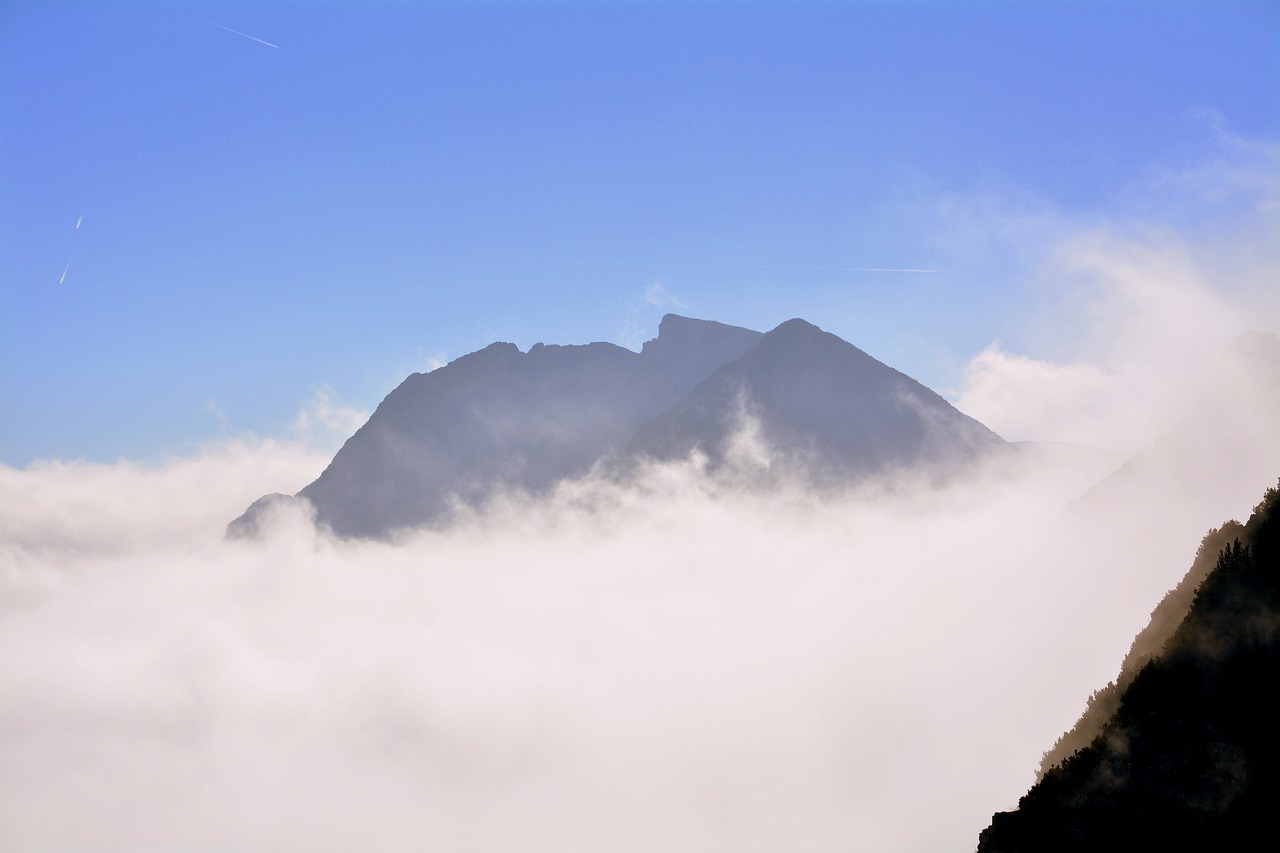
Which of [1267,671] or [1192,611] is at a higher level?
[1192,611]

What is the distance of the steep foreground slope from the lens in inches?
2218

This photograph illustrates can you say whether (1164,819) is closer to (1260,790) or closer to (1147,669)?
(1260,790)

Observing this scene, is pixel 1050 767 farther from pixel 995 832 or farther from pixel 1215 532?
pixel 1215 532

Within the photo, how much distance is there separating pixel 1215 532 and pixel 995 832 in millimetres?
26209

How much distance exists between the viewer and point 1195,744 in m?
58.3

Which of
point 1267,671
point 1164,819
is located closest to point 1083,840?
point 1164,819

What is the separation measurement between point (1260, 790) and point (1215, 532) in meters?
17.9

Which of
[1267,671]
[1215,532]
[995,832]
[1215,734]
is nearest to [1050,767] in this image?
[995,832]

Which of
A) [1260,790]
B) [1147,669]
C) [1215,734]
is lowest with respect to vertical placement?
[1260,790]

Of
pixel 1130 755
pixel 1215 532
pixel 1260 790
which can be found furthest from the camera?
pixel 1215 532

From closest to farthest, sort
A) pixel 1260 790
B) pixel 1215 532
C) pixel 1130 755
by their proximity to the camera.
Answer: pixel 1260 790
pixel 1130 755
pixel 1215 532

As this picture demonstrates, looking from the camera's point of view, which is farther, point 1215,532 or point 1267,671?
point 1215,532

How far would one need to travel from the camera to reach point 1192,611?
203 feet

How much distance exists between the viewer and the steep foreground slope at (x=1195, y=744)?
56.3 meters
